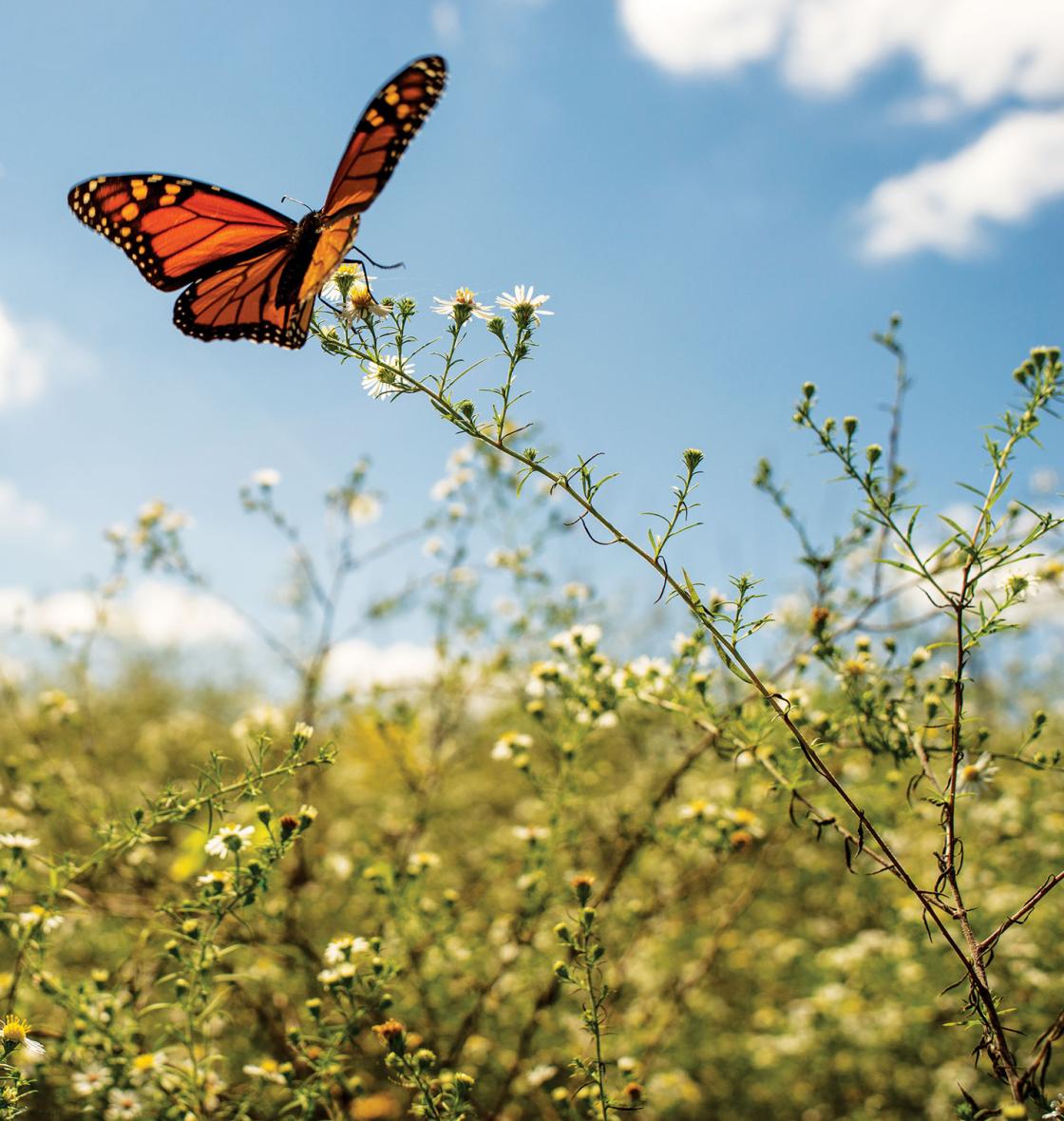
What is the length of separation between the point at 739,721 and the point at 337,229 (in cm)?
123

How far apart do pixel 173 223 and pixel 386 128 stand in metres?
0.69

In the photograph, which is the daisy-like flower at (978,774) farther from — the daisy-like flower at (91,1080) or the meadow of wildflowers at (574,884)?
the daisy-like flower at (91,1080)

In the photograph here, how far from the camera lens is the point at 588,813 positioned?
12.7ft

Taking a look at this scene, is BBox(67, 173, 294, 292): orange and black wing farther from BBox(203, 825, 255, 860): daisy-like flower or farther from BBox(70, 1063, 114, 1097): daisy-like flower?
BBox(70, 1063, 114, 1097): daisy-like flower

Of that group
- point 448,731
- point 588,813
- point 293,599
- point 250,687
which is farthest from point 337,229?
point 250,687

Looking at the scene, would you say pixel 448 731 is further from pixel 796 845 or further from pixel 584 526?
pixel 584 526

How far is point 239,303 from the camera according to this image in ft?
6.57

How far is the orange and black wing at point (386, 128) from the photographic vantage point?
56.7 inches

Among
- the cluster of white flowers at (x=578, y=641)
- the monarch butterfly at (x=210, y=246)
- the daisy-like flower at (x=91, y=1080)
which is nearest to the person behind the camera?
the daisy-like flower at (x=91, y=1080)

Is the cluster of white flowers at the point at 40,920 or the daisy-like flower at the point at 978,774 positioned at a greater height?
the daisy-like flower at the point at 978,774

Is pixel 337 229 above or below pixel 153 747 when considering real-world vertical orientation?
below

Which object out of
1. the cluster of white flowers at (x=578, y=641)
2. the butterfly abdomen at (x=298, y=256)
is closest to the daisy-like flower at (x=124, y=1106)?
the cluster of white flowers at (x=578, y=641)

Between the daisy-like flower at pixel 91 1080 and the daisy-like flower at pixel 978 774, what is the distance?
5.89 feet

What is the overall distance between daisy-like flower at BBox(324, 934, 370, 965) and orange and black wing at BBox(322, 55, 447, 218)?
1412mm
